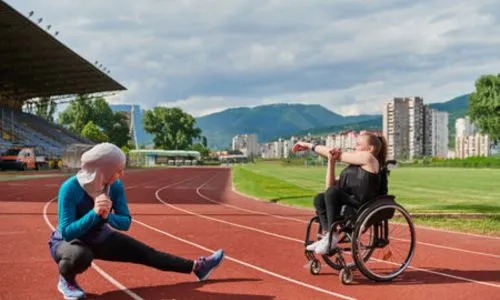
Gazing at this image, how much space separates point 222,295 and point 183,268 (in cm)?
46

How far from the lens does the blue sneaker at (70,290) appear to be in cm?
498

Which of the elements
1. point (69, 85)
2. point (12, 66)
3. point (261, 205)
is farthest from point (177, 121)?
point (261, 205)

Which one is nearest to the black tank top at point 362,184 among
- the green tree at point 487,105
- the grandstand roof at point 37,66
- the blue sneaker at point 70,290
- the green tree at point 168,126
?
the blue sneaker at point 70,290

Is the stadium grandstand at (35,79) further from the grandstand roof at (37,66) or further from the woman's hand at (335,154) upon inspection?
the woman's hand at (335,154)

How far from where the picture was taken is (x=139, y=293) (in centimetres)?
531

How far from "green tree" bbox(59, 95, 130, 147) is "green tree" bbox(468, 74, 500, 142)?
71587 millimetres

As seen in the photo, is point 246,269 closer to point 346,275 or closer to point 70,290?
point 346,275

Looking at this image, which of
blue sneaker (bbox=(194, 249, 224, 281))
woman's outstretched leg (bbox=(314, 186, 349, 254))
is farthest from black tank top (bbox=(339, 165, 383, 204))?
blue sneaker (bbox=(194, 249, 224, 281))

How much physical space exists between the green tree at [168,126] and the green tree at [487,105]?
75.2 metres

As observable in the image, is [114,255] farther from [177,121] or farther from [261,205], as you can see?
→ [177,121]

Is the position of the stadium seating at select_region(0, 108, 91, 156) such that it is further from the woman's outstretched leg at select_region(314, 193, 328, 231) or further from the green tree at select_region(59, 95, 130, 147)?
the woman's outstretched leg at select_region(314, 193, 328, 231)

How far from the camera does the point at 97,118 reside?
396ft

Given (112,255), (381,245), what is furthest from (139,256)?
(381,245)

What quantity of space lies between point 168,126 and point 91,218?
454ft
